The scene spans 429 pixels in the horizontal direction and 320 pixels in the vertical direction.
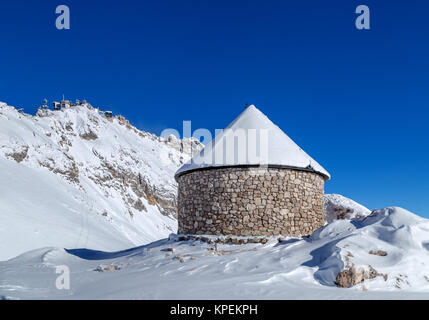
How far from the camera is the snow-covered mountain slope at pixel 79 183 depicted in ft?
80.9

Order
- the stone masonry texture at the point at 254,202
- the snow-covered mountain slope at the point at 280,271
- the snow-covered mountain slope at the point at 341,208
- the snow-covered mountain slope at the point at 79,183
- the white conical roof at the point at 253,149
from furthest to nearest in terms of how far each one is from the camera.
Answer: the snow-covered mountain slope at the point at 79,183 → the snow-covered mountain slope at the point at 341,208 → the white conical roof at the point at 253,149 → the stone masonry texture at the point at 254,202 → the snow-covered mountain slope at the point at 280,271

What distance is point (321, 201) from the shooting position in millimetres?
13734

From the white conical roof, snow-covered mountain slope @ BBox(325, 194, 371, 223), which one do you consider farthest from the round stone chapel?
snow-covered mountain slope @ BBox(325, 194, 371, 223)

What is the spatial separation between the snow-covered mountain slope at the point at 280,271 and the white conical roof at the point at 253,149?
2.73 meters

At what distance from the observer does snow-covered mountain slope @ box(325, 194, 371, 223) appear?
20.4m

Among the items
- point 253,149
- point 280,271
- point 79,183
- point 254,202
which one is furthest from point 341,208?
point 79,183

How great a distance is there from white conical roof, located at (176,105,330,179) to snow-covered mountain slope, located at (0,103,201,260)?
13233mm

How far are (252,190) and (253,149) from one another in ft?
5.43

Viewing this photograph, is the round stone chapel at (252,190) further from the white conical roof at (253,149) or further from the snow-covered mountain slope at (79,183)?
the snow-covered mountain slope at (79,183)

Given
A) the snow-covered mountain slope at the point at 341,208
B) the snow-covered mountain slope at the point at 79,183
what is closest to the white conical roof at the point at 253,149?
the snow-covered mountain slope at the point at 341,208

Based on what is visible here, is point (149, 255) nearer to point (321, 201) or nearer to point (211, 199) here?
point (211, 199)

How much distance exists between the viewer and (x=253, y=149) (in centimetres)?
1304

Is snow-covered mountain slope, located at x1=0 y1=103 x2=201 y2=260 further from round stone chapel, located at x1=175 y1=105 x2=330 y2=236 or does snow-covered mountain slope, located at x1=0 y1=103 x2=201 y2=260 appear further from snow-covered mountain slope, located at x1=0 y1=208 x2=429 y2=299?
round stone chapel, located at x1=175 y1=105 x2=330 y2=236
